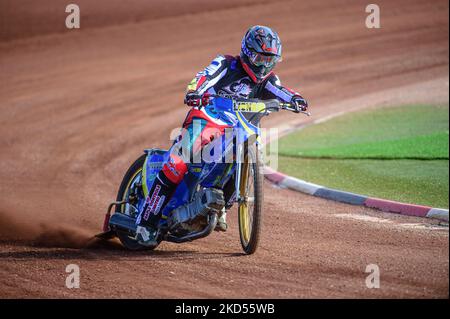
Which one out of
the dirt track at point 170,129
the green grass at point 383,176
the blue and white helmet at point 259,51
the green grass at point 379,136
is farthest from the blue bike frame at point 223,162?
the green grass at point 379,136

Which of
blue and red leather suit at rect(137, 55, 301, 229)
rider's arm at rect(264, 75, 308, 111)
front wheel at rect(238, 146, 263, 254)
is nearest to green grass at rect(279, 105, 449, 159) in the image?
rider's arm at rect(264, 75, 308, 111)

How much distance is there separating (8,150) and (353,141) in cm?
622

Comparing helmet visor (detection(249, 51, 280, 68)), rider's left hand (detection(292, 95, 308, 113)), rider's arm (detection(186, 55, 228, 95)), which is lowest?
rider's left hand (detection(292, 95, 308, 113))

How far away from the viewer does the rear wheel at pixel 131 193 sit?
9.09 metres

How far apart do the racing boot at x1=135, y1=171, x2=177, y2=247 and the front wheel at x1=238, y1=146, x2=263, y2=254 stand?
2.55 feet

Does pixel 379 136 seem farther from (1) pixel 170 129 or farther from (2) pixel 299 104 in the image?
(2) pixel 299 104

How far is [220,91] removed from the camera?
8.66 metres

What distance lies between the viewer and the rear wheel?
9.09 meters

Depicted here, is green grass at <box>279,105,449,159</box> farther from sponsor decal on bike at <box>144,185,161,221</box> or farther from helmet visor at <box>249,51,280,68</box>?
sponsor decal on bike at <box>144,185,161,221</box>

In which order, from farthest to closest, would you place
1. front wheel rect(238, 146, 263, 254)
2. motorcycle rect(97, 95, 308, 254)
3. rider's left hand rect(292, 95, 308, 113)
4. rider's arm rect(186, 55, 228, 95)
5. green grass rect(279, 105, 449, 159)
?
green grass rect(279, 105, 449, 159), rider's left hand rect(292, 95, 308, 113), rider's arm rect(186, 55, 228, 95), motorcycle rect(97, 95, 308, 254), front wheel rect(238, 146, 263, 254)

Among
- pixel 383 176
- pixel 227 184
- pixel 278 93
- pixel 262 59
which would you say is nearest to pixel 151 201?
pixel 227 184

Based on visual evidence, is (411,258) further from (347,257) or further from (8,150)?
(8,150)

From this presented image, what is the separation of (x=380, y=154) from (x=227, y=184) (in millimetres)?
5841

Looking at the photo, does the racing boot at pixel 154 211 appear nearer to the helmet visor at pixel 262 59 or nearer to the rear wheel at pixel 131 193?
the rear wheel at pixel 131 193
